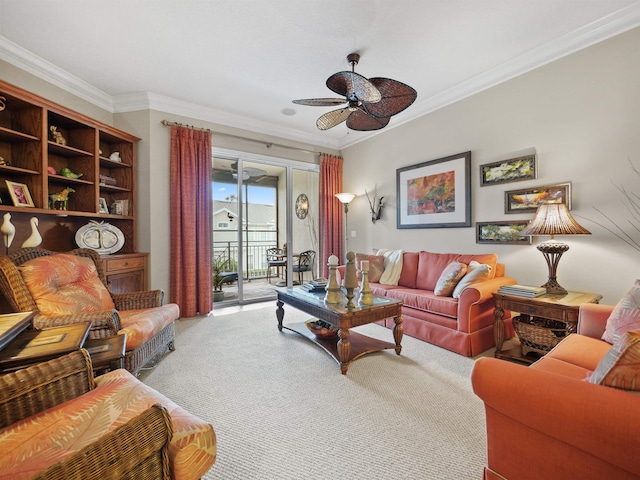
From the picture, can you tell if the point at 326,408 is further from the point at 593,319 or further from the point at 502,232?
the point at 502,232

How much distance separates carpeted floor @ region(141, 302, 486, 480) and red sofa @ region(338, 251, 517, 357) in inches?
6.6

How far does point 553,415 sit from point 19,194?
4145 millimetres

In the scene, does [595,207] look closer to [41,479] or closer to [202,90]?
[41,479]

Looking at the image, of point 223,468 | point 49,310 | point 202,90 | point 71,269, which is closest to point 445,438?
point 223,468

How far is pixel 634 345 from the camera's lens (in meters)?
0.93

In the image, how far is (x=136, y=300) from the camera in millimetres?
2600

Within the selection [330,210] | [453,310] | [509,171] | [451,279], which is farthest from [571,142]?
[330,210]

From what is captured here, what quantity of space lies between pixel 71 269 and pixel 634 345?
3.33m

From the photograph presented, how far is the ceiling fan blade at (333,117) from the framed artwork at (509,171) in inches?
70.9

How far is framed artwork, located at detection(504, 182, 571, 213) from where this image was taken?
8.90 ft

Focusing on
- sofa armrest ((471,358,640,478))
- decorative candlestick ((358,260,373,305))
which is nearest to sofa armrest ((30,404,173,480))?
sofa armrest ((471,358,640,478))

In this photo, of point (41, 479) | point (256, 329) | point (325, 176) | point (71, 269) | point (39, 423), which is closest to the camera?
point (41, 479)

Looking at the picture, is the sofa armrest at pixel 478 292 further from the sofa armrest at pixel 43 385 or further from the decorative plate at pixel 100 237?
the decorative plate at pixel 100 237

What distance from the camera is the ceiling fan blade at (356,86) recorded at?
2135 millimetres
